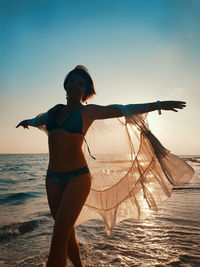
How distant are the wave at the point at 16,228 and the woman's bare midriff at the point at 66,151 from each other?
401 cm

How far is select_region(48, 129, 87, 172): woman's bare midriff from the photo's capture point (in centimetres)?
245

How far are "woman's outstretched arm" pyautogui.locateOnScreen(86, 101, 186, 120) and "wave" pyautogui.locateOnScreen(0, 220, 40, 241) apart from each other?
4.60 m

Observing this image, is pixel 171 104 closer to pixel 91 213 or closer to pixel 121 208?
pixel 121 208

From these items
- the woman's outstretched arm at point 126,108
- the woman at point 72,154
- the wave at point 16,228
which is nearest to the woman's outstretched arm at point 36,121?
the woman at point 72,154

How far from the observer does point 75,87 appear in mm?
2805

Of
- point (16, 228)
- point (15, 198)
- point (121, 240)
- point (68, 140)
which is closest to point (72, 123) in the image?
point (68, 140)

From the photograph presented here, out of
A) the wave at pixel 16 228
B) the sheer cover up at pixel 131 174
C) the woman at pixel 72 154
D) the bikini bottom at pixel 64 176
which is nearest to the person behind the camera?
the woman at pixel 72 154

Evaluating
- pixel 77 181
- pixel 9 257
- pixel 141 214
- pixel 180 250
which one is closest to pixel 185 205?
pixel 180 250

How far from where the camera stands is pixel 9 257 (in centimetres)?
407

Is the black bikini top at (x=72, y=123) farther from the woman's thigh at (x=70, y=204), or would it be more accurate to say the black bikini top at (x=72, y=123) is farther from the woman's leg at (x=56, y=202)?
the woman's leg at (x=56, y=202)

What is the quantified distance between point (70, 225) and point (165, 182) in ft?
4.68

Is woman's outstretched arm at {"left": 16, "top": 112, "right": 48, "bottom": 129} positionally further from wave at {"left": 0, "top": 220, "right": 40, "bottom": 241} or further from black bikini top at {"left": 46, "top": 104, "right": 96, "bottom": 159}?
wave at {"left": 0, "top": 220, "right": 40, "bottom": 241}

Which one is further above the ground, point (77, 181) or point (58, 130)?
point (58, 130)

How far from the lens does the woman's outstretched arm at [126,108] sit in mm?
2449
